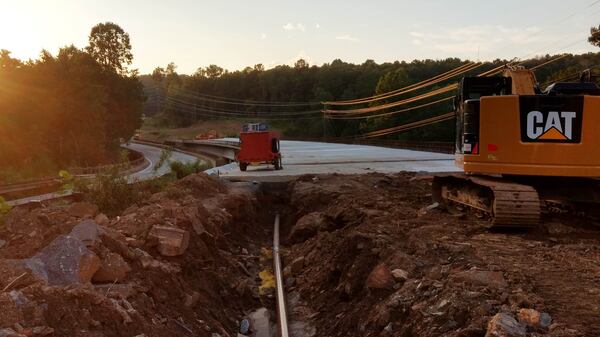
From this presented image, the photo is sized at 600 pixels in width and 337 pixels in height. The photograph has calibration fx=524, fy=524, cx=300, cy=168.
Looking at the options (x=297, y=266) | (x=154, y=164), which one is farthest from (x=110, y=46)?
(x=297, y=266)

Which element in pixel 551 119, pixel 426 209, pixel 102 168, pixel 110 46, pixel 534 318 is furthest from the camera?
pixel 110 46

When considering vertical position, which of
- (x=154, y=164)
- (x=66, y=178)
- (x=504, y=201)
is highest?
(x=66, y=178)

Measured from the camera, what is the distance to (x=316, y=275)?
9.37m

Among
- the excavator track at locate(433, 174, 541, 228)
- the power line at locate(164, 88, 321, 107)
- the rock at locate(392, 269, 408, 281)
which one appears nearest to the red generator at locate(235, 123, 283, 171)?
the excavator track at locate(433, 174, 541, 228)

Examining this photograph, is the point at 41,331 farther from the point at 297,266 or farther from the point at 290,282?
the point at 297,266

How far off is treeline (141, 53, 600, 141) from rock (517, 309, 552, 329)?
5379 centimetres

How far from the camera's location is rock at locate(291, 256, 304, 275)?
33.4 feet

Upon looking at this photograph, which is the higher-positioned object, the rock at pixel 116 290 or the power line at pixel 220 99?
the power line at pixel 220 99

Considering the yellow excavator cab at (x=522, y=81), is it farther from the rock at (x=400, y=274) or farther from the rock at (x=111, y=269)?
the rock at (x=111, y=269)

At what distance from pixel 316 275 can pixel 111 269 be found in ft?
13.5

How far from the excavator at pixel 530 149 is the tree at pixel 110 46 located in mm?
74746

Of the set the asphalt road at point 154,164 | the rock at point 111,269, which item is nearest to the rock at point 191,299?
the rock at point 111,269

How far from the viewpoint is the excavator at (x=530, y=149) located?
8.20 metres

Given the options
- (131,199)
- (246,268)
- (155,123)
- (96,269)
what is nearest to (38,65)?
(131,199)
